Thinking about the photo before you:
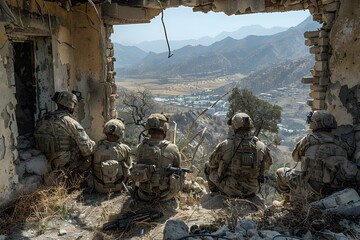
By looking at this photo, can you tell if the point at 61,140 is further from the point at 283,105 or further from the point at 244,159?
the point at 283,105

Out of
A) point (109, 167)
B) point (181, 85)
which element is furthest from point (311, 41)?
point (181, 85)

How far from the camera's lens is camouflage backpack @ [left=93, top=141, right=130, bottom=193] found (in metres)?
5.87

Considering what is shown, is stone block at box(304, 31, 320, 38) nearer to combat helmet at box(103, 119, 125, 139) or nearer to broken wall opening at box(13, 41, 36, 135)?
combat helmet at box(103, 119, 125, 139)

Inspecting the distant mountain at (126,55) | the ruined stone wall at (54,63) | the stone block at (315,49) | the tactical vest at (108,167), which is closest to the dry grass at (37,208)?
the ruined stone wall at (54,63)

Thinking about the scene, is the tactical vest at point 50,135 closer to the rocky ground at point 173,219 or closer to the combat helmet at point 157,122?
the rocky ground at point 173,219

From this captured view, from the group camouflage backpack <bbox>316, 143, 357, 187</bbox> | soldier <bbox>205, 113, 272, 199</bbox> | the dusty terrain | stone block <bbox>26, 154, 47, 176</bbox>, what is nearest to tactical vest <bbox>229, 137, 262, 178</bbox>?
soldier <bbox>205, 113, 272, 199</bbox>

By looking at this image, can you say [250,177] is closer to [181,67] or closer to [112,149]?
[112,149]

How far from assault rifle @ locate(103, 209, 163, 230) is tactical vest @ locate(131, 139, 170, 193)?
1.19 feet

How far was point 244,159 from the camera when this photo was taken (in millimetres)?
5602

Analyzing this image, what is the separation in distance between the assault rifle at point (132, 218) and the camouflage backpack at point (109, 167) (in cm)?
90

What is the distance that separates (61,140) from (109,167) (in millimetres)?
910

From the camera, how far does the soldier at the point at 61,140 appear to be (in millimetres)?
6000

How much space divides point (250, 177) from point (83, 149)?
264 cm

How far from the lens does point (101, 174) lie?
5969 mm
